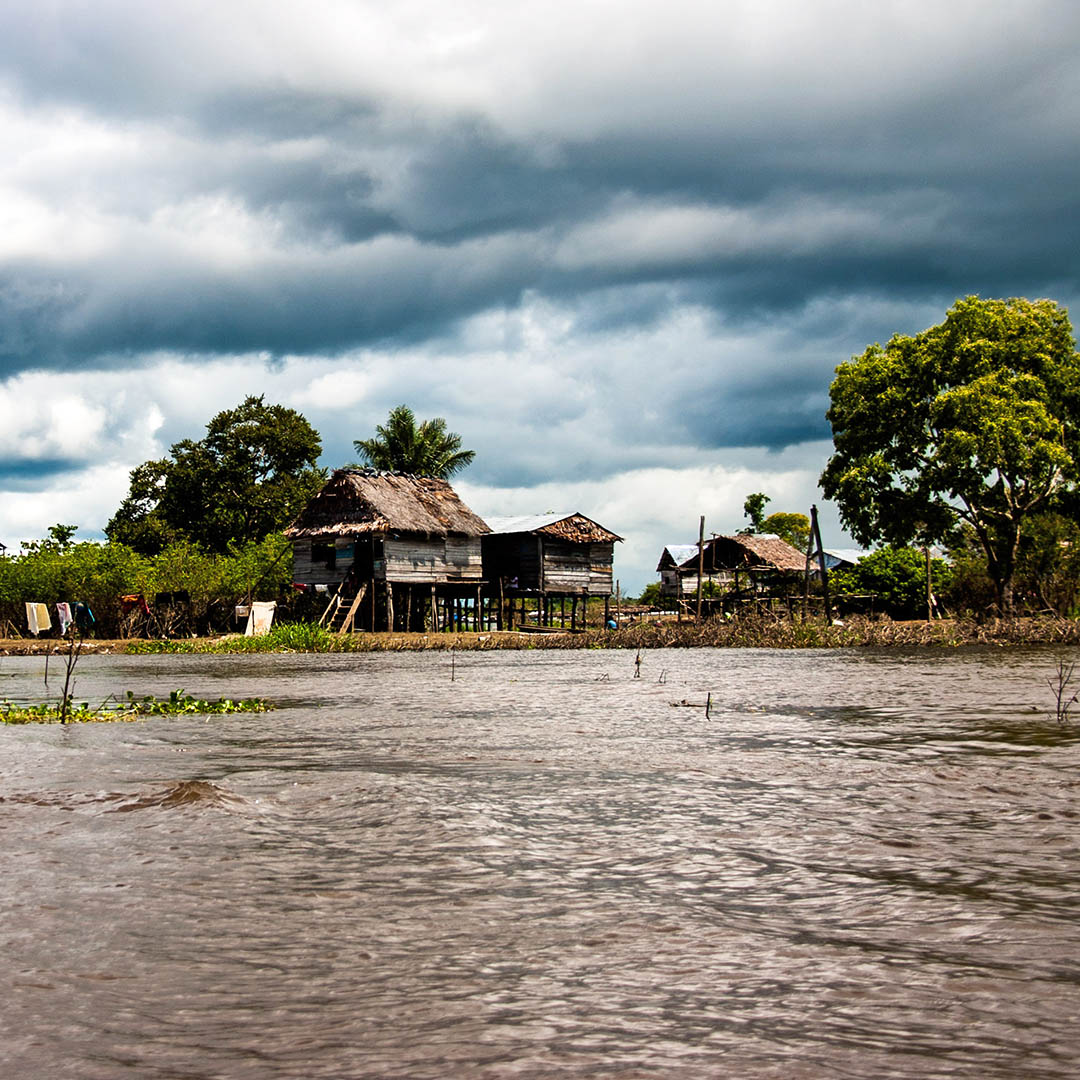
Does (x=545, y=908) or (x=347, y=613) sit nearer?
(x=545, y=908)

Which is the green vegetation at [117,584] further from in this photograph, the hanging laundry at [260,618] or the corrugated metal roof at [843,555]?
the corrugated metal roof at [843,555]

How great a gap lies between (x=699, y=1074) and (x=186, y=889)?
2.34 metres

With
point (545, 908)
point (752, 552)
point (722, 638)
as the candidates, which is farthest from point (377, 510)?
point (545, 908)

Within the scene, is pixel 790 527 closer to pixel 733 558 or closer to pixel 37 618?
pixel 733 558

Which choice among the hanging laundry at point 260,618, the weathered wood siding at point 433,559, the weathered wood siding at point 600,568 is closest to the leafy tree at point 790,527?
the weathered wood siding at point 600,568

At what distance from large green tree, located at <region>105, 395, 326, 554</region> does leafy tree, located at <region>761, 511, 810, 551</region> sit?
116ft

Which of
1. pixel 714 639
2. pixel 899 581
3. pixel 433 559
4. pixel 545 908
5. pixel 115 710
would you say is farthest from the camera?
pixel 899 581

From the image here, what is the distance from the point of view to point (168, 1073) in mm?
2375

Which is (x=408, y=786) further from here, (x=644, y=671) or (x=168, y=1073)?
(x=644, y=671)

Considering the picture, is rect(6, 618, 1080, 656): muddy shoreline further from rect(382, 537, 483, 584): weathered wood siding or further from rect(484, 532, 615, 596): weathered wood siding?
rect(484, 532, 615, 596): weathered wood siding

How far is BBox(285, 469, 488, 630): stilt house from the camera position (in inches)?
1619

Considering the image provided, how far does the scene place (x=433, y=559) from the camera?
43.0 meters

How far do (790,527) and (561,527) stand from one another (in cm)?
3548

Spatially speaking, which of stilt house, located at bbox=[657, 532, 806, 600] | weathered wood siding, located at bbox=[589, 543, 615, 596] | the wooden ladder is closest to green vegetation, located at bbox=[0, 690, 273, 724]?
the wooden ladder
